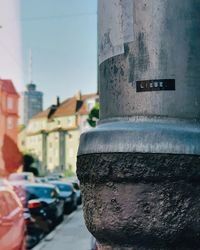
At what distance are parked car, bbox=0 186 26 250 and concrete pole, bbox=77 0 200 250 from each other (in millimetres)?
7080

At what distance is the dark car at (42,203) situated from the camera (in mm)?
17125

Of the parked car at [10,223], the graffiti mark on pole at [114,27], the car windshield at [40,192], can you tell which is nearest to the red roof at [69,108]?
the car windshield at [40,192]

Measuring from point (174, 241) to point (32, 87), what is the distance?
2573 cm

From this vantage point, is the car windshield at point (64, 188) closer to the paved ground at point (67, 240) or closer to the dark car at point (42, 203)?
the dark car at point (42, 203)

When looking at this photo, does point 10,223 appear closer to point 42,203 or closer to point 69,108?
point 42,203

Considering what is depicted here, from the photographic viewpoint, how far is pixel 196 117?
157 cm

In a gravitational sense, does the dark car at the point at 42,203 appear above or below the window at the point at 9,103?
below

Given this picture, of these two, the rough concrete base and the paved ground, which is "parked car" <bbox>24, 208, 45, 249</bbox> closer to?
the paved ground

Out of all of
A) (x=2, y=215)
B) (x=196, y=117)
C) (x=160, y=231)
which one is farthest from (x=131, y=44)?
(x=2, y=215)

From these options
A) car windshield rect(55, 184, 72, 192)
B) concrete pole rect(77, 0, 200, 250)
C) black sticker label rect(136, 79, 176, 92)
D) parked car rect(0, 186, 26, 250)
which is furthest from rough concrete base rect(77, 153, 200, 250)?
car windshield rect(55, 184, 72, 192)

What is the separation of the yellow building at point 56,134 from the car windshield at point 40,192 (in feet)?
223

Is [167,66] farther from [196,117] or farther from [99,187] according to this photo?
[99,187]

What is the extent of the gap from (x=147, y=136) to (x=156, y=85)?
144mm

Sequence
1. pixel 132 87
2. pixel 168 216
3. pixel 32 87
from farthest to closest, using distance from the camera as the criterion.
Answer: pixel 32 87, pixel 132 87, pixel 168 216
